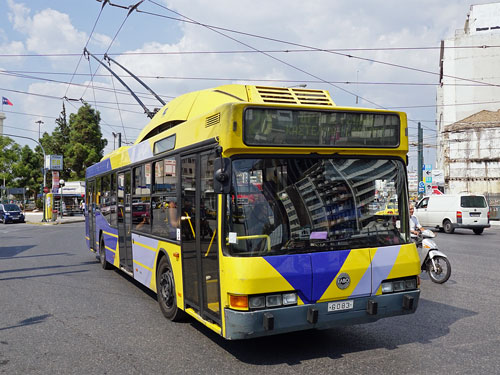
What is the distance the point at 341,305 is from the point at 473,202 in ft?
65.5

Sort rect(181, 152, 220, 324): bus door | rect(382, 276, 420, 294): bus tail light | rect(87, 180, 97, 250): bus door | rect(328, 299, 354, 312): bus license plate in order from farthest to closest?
rect(87, 180, 97, 250): bus door → rect(382, 276, 420, 294): bus tail light → rect(181, 152, 220, 324): bus door → rect(328, 299, 354, 312): bus license plate

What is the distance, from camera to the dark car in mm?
37688

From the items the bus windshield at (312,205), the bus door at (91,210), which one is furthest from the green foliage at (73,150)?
the bus windshield at (312,205)

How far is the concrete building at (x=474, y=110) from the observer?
45250mm

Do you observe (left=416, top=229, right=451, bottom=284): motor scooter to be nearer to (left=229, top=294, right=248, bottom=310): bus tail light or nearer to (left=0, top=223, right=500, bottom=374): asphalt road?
(left=0, top=223, right=500, bottom=374): asphalt road

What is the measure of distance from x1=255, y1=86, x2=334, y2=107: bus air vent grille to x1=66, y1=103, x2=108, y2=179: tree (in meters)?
55.6

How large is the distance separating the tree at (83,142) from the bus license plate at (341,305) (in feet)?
187

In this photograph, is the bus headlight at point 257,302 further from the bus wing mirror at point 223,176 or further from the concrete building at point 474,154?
the concrete building at point 474,154

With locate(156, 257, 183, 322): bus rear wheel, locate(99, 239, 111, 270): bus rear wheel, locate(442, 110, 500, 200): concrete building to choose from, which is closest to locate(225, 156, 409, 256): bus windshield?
locate(156, 257, 183, 322): bus rear wheel

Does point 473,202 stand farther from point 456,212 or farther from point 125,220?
point 125,220

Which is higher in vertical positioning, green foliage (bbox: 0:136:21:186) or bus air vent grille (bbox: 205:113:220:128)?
green foliage (bbox: 0:136:21:186)

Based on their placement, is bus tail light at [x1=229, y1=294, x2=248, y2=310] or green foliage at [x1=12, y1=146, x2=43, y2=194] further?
green foliage at [x1=12, y1=146, x2=43, y2=194]

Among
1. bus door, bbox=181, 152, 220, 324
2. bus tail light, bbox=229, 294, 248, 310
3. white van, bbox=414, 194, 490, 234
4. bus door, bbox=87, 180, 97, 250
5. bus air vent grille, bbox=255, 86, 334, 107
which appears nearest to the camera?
bus tail light, bbox=229, 294, 248, 310

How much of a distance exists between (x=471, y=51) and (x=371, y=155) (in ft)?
165
